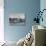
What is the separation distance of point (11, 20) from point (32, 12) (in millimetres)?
875

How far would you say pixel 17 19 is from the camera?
17.2 ft

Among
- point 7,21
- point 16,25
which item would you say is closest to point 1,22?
point 7,21

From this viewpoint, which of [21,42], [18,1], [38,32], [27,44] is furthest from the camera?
[18,1]

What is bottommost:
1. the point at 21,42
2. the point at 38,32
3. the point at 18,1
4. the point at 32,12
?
the point at 21,42

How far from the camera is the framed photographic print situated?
521cm

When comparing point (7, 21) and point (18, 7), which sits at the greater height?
point (18, 7)

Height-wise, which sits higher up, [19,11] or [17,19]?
[19,11]

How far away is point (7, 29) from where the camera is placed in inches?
204

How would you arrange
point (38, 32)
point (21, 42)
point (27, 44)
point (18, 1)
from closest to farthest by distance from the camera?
point (38, 32) → point (27, 44) → point (21, 42) → point (18, 1)

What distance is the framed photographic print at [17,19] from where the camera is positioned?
17.1 ft

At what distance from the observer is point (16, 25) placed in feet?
17.2

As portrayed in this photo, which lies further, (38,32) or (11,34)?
(11,34)

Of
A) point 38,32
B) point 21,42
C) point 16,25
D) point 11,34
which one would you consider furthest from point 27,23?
point 38,32

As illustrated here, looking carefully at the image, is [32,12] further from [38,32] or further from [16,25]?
[38,32]
